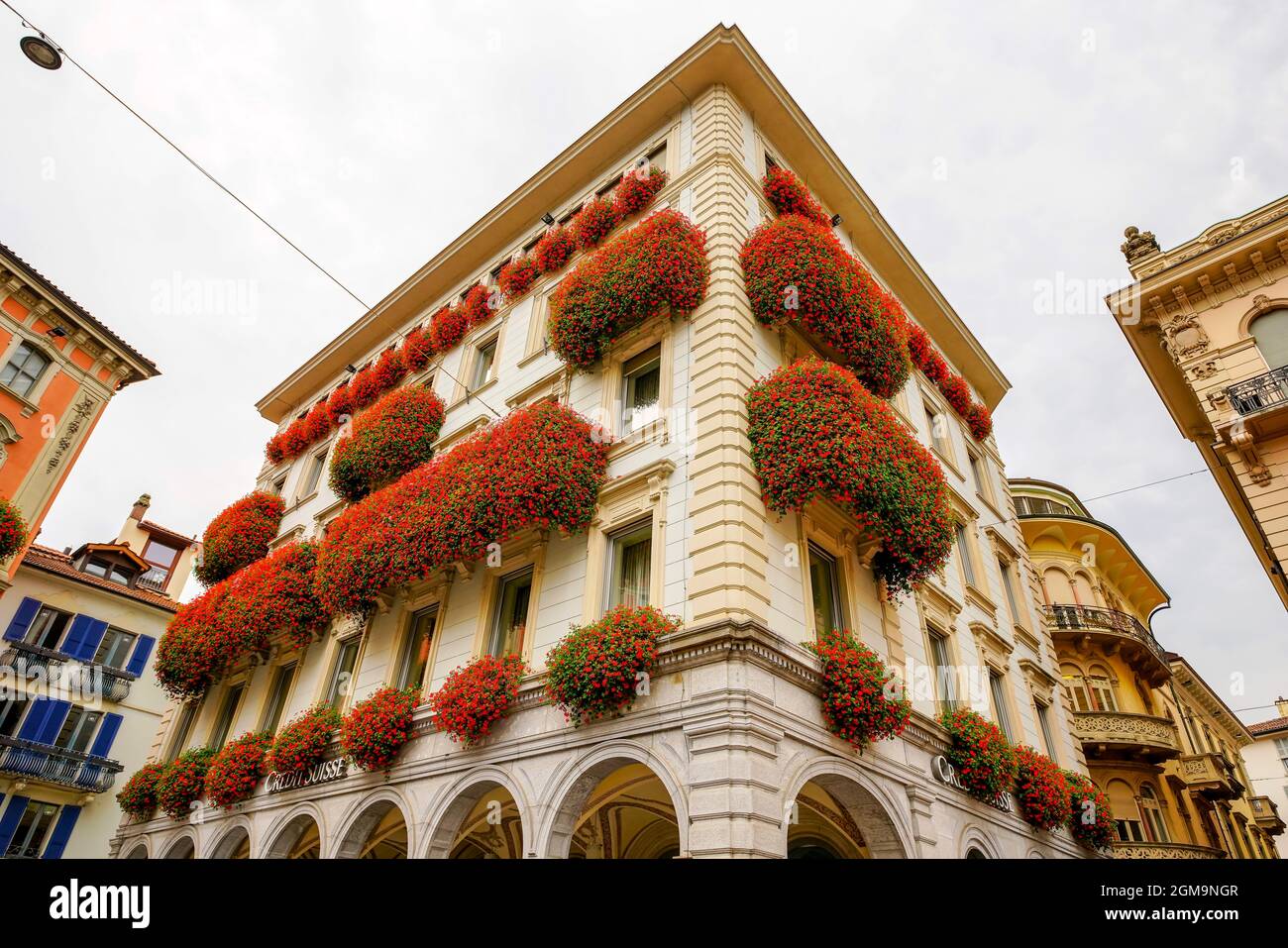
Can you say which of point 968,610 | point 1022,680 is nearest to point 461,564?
point 968,610

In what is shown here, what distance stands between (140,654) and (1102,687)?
128 ft

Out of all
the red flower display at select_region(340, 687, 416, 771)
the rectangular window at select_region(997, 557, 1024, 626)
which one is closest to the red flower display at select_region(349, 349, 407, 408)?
the red flower display at select_region(340, 687, 416, 771)

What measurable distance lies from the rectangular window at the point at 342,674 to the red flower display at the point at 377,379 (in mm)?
9186

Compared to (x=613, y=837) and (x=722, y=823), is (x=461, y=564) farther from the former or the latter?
(x=722, y=823)

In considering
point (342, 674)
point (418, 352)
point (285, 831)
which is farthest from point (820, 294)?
point (285, 831)

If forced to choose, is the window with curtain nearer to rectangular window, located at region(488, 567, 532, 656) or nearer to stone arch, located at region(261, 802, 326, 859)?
rectangular window, located at region(488, 567, 532, 656)

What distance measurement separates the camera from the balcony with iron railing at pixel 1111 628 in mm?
26188

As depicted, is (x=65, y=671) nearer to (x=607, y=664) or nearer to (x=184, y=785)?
(x=184, y=785)

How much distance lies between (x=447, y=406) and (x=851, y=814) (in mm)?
14306

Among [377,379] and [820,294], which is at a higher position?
[377,379]

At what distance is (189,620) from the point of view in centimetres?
2022

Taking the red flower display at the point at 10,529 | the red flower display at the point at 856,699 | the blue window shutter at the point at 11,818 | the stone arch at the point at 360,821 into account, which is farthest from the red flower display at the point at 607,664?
the blue window shutter at the point at 11,818

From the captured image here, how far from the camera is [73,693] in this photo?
2923cm
